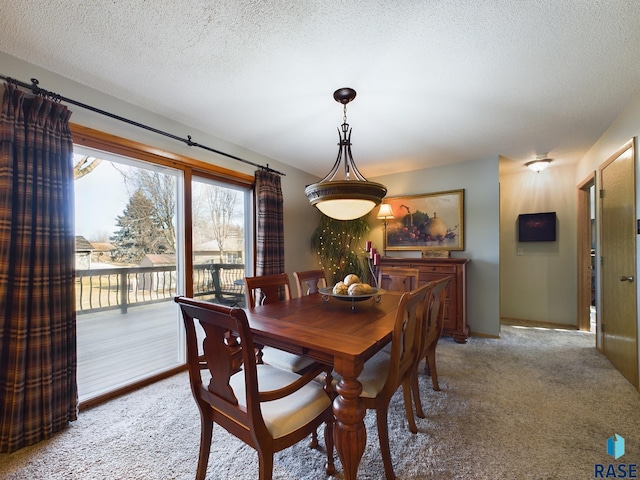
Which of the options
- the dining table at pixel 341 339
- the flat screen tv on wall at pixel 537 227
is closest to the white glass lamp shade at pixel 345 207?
the dining table at pixel 341 339

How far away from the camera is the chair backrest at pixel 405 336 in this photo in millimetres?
1321

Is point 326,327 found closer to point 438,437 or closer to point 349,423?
point 349,423

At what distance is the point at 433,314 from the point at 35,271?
8.64 ft

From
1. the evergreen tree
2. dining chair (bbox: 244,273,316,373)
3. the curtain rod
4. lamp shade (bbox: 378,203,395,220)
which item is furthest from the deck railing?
lamp shade (bbox: 378,203,395,220)

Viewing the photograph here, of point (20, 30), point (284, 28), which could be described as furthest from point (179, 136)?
point (284, 28)

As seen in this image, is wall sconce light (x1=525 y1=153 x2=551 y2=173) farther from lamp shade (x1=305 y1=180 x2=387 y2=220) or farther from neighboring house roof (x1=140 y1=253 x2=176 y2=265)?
neighboring house roof (x1=140 y1=253 x2=176 y2=265)

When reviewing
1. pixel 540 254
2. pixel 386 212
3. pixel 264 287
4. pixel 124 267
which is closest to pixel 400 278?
pixel 386 212

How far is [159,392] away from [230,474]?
3.89 ft

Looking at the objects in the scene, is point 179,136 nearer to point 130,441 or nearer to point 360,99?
point 360,99

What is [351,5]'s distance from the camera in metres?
1.36

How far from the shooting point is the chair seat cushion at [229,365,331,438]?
3.79ft

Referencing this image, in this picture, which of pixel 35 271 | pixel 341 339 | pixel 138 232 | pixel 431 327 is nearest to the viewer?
pixel 341 339

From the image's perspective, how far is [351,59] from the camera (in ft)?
5.71

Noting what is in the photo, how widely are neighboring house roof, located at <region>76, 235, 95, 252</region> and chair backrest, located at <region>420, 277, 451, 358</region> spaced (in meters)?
2.56
